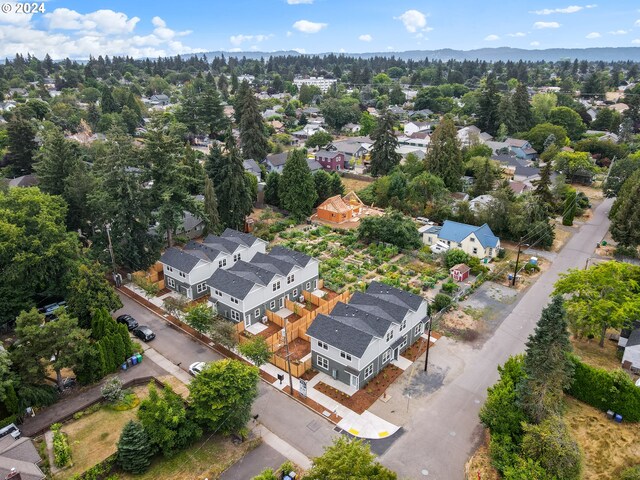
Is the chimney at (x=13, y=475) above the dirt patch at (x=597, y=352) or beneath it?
above

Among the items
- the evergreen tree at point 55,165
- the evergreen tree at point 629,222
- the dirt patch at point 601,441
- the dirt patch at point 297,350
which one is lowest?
the dirt patch at point 601,441

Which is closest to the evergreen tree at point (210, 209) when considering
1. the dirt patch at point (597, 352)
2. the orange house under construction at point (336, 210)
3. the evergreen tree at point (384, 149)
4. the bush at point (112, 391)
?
the orange house under construction at point (336, 210)

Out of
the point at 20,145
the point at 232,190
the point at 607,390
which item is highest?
the point at 20,145

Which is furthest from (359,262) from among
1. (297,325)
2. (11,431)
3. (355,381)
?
(11,431)

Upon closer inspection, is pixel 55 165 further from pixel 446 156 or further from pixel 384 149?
pixel 446 156

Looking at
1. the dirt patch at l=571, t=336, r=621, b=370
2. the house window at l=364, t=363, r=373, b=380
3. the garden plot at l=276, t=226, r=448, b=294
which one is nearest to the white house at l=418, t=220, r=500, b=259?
the garden plot at l=276, t=226, r=448, b=294

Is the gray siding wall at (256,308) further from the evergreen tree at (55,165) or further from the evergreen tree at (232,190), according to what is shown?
the evergreen tree at (55,165)

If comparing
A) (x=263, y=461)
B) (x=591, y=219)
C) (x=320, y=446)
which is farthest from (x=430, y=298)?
(x=591, y=219)

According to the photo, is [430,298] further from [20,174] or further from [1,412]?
[20,174]
